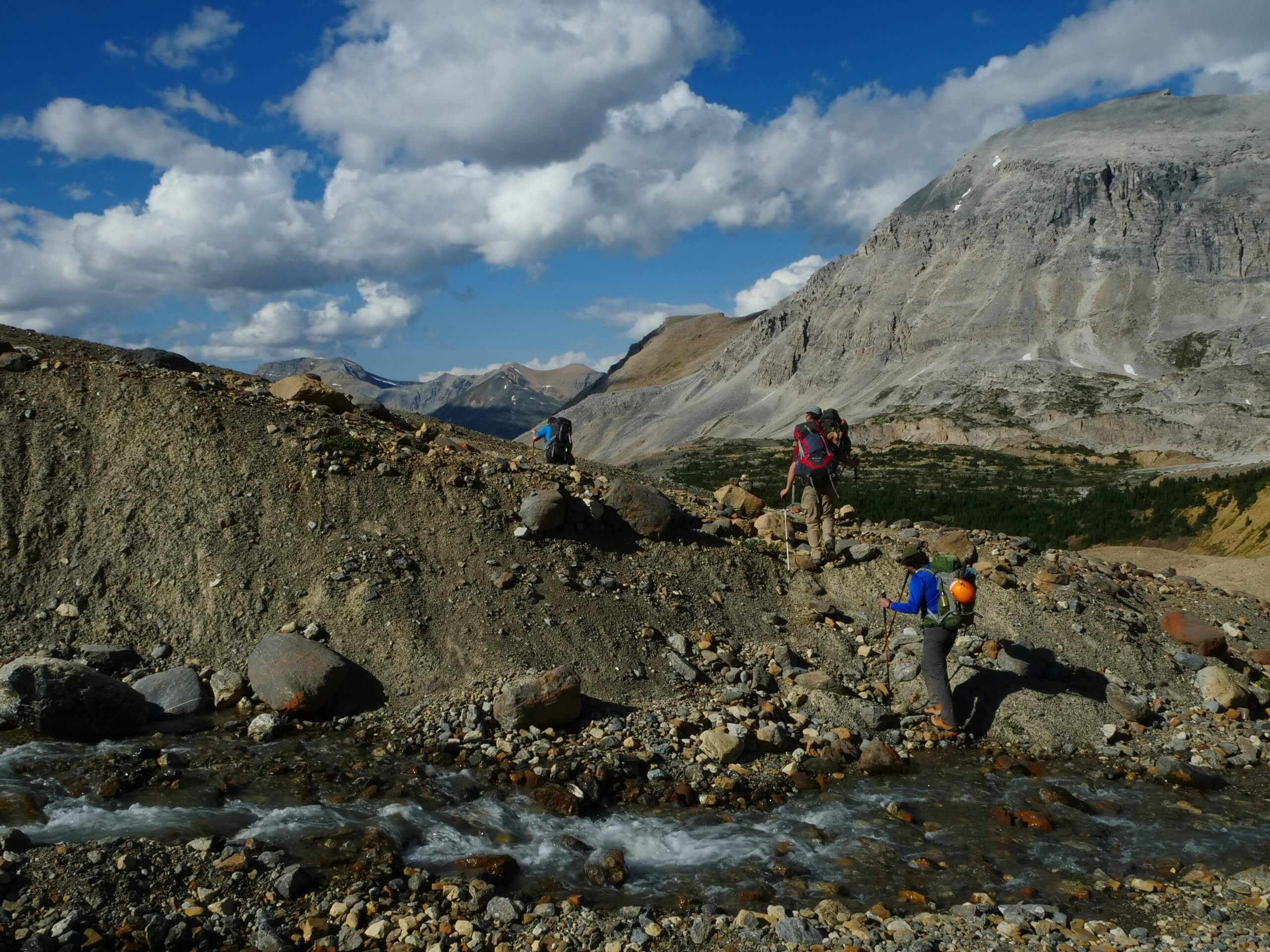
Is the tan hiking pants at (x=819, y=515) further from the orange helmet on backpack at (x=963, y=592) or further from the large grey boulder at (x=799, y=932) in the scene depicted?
the large grey boulder at (x=799, y=932)

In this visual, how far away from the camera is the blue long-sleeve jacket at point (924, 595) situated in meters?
11.5

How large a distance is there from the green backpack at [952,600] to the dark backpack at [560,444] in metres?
9.32

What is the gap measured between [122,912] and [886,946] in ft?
20.9

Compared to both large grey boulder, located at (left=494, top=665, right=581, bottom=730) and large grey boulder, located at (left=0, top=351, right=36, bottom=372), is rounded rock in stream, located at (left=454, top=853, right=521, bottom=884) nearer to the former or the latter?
large grey boulder, located at (left=494, top=665, right=581, bottom=730)

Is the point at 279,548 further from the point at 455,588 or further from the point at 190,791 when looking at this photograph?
the point at 190,791

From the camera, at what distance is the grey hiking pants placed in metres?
11.5

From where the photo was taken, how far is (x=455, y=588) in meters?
13.2

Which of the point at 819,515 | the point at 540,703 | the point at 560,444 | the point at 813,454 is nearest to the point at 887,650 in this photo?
the point at 819,515

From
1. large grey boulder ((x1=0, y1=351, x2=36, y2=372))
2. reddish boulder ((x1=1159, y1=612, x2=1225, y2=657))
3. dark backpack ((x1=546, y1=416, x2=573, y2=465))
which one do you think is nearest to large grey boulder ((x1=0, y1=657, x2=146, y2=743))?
large grey boulder ((x1=0, y1=351, x2=36, y2=372))

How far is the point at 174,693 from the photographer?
11.2 metres

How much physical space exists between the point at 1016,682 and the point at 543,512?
307 inches

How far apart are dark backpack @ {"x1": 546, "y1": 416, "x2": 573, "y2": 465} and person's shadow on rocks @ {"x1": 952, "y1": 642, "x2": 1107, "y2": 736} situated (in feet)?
31.9

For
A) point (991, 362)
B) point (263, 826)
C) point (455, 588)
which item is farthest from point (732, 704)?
point (991, 362)

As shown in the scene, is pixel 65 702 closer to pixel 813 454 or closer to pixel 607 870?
pixel 607 870
